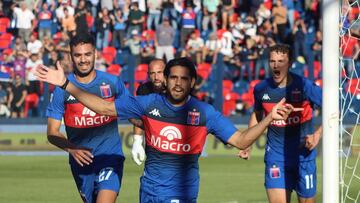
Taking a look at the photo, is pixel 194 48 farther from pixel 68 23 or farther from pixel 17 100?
pixel 17 100

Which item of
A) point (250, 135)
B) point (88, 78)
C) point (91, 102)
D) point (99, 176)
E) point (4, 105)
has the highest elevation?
point (88, 78)

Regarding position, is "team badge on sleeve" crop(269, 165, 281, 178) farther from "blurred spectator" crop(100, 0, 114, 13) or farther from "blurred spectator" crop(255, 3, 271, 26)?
"blurred spectator" crop(100, 0, 114, 13)

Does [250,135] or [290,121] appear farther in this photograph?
[290,121]

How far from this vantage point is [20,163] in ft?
78.6

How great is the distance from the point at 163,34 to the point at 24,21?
4873 mm

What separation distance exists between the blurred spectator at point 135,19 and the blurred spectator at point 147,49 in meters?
0.90

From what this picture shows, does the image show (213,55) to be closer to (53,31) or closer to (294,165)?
(53,31)

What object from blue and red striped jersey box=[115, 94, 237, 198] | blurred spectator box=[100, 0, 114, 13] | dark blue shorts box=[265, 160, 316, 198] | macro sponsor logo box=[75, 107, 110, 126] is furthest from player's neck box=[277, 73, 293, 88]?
blurred spectator box=[100, 0, 114, 13]

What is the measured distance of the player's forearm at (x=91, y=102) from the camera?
337 inches

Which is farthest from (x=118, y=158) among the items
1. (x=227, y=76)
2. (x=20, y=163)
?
(x=227, y=76)

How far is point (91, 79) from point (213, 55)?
62.7ft

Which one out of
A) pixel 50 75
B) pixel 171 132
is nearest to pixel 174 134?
pixel 171 132

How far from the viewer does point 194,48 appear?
30.0 metres

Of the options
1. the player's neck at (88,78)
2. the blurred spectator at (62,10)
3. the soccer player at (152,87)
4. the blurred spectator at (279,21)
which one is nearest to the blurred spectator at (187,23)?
the blurred spectator at (279,21)
